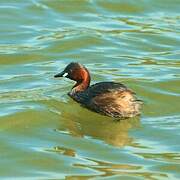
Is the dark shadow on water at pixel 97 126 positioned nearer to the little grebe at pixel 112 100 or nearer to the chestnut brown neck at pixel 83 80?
the little grebe at pixel 112 100

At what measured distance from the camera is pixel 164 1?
57.3ft

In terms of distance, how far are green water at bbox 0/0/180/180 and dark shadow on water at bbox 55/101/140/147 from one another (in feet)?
0.04

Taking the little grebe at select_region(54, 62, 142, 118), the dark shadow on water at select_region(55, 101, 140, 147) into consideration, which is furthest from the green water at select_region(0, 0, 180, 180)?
the little grebe at select_region(54, 62, 142, 118)

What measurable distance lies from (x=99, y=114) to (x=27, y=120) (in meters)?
0.92

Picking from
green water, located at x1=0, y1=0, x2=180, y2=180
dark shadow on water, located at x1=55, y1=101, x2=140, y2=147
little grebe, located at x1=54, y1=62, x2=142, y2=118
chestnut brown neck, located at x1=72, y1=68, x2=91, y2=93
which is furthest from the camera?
chestnut brown neck, located at x1=72, y1=68, x2=91, y2=93

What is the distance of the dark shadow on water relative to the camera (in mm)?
9664

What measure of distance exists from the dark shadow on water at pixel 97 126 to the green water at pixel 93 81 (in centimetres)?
1

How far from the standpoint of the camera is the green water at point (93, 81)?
880 cm

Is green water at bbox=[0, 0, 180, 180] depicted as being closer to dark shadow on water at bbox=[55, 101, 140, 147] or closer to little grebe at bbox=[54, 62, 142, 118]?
dark shadow on water at bbox=[55, 101, 140, 147]

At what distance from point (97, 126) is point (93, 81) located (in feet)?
6.54

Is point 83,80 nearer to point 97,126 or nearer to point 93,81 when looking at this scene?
point 93,81

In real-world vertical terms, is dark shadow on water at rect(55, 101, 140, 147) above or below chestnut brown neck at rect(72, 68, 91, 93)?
below

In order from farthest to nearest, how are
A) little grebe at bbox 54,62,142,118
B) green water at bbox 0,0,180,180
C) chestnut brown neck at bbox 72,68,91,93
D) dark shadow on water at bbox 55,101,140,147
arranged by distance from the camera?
chestnut brown neck at bbox 72,68,91,93, little grebe at bbox 54,62,142,118, dark shadow on water at bbox 55,101,140,147, green water at bbox 0,0,180,180

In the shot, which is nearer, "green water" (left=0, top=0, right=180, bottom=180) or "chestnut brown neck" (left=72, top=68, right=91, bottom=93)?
"green water" (left=0, top=0, right=180, bottom=180)
